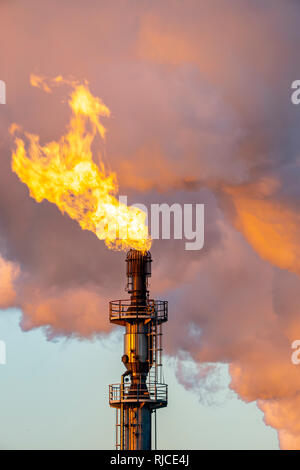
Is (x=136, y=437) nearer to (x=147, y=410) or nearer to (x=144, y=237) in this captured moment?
(x=147, y=410)

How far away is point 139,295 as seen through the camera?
191875mm

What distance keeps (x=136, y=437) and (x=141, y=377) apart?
5.34 metres

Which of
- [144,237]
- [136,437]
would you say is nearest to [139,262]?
[144,237]

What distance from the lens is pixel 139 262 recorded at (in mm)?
191750
